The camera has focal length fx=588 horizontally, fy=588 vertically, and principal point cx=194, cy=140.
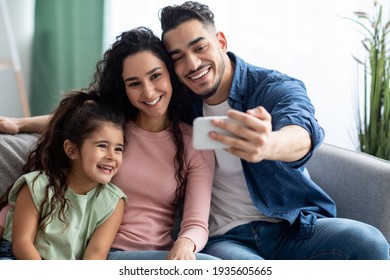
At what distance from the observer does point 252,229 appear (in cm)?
172

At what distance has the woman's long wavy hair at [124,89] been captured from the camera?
5.66 feet

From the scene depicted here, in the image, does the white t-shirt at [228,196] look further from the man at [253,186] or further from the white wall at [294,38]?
the white wall at [294,38]

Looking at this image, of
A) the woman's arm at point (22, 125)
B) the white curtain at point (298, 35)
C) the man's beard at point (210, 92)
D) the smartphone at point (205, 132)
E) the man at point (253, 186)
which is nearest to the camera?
the smartphone at point (205, 132)

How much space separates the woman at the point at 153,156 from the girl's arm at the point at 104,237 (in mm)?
39

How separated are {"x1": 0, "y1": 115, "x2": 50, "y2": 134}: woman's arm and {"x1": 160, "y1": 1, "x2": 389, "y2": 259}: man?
19.8 inches

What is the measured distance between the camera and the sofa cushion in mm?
1777

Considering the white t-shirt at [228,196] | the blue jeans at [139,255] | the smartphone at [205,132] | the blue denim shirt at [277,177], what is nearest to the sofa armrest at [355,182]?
the blue denim shirt at [277,177]

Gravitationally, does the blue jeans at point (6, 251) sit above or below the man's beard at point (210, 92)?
below

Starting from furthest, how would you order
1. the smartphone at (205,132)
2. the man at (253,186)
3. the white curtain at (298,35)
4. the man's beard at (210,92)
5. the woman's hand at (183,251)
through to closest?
the white curtain at (298,35) → the man's beard at (210,92) → the man at (253,186) → the woman's hand at (183,251) → the smartphone at (205,132)

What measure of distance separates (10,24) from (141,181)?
5.68 ft

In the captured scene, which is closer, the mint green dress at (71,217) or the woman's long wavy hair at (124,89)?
the mint green dress at (71,217)

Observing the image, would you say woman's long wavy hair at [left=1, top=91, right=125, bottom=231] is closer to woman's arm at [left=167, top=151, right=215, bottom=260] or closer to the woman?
the woman

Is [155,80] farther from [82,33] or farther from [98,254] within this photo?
[82,33]
